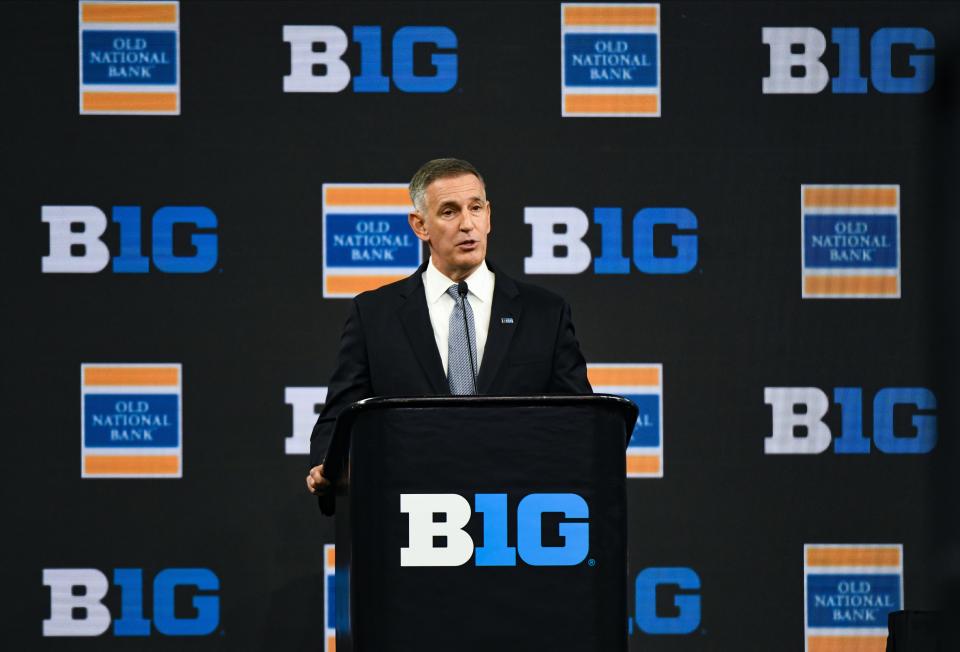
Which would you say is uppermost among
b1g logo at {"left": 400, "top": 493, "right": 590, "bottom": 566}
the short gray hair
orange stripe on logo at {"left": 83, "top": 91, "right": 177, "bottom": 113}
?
orange stripe on logo at {"left": 83, "top": 91, "right": 177, "bottom": 113}

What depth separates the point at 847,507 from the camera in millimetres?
4348

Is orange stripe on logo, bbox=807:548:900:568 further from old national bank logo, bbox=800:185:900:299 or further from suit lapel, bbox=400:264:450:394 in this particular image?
suit lapel, bbox=400:264:450:394

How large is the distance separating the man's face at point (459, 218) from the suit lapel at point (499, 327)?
103mm

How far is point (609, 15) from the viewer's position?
14.5 feet

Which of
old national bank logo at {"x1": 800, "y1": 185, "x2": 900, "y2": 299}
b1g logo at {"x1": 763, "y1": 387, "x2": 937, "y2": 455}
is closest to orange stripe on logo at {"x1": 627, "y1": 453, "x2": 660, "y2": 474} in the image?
b1g logo at {"x1": 763, "y1": 387, "x2": 937, "y2": 455}

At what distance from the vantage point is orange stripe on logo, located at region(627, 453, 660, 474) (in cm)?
435

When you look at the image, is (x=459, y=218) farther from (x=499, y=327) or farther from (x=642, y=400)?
(x=642, y=400)

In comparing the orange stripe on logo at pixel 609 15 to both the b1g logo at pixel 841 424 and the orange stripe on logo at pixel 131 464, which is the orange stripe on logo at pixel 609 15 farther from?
the orange stripe on logo at pixel 131 464

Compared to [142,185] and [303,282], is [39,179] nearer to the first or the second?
[142,185]

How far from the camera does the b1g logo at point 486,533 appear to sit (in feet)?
7.93

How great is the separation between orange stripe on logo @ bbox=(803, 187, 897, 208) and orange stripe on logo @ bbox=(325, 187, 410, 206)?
57.5 inches

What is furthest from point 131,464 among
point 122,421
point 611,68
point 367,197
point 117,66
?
point 611,68

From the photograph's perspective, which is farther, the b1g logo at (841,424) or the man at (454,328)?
the b1g logo at (841,424)

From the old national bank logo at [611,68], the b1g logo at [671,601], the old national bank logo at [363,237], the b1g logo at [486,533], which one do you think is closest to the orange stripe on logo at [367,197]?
the old national bank logo at [363,237]
